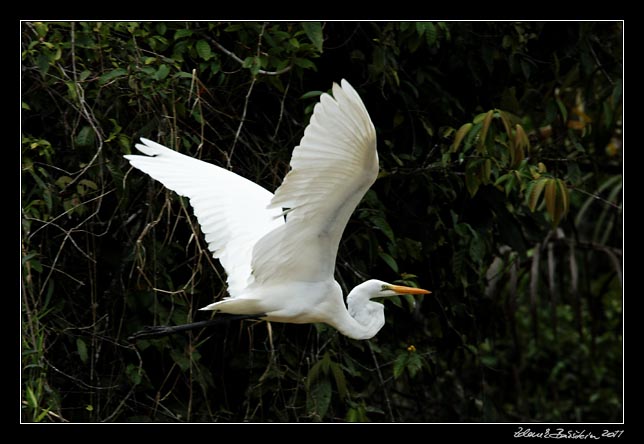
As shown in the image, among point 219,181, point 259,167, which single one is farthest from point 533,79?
point 219,181

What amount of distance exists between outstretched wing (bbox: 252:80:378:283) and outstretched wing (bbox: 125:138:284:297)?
16 cm

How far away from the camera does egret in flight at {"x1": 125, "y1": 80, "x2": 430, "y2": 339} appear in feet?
7.31

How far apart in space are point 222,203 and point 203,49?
0.48 meters

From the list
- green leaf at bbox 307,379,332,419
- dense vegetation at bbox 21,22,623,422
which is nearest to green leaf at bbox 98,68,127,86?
dense vegetation at bbox 21,22,623,422

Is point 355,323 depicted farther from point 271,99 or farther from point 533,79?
point 533,79

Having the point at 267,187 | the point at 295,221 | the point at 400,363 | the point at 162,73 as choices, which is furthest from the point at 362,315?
the point at 162,73

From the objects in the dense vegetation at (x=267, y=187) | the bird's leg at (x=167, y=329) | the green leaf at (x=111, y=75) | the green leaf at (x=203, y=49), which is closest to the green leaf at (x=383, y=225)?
the dense vegetation at (x=267, y=187)

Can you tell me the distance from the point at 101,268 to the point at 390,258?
900mm

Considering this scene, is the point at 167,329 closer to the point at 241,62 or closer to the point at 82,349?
the point at 82,349

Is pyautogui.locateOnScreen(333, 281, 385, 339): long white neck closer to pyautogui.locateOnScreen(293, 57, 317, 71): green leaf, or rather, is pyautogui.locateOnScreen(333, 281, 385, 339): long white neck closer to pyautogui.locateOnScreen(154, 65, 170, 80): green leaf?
pyautogui.locateOnScreen(293, 57, 317, 71): green leaf

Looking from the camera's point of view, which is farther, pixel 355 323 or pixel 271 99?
pixel 271 99

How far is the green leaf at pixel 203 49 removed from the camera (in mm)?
2953

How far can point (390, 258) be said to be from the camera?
304 cm

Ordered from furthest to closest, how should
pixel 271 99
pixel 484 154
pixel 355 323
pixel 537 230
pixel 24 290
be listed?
pixel 537 230 → pixel 271 99 → pixel 484 154 → pixel 355 323 → pixel 24 290
